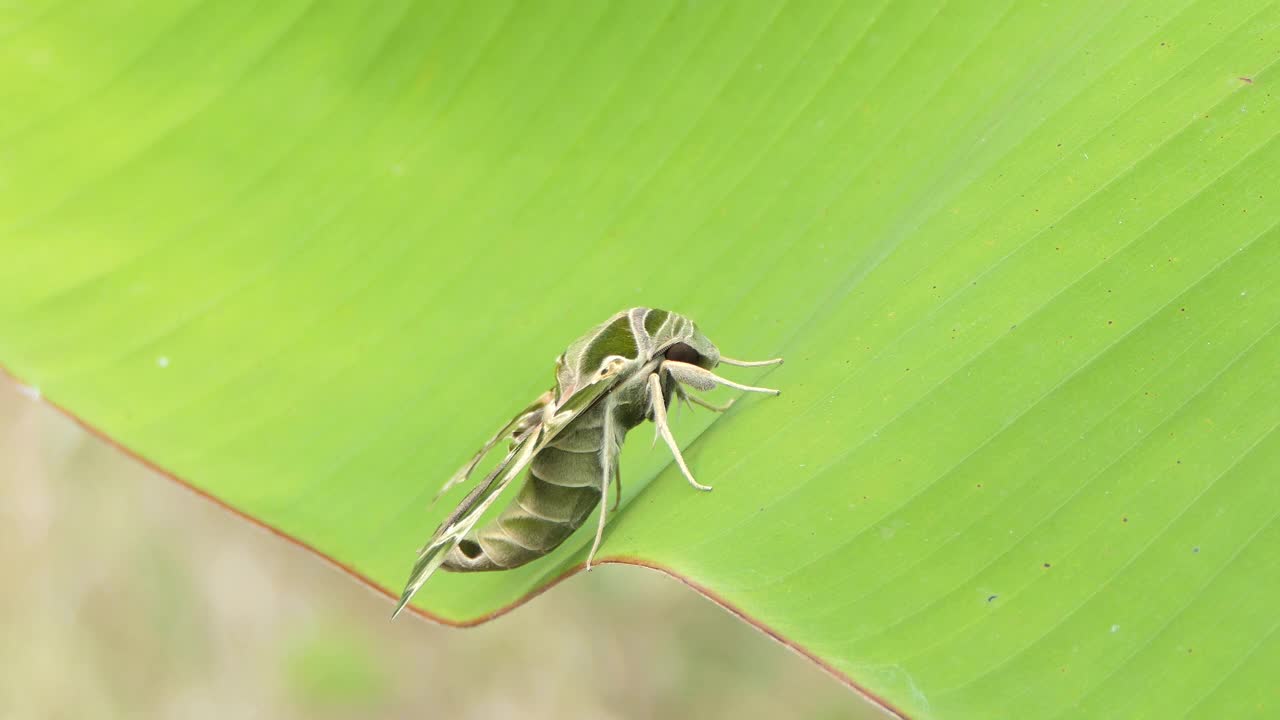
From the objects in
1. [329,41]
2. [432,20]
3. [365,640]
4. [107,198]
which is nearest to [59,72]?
[107,198]

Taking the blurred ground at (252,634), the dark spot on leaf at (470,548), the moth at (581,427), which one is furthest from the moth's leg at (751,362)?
the blurred ground at (252,634)

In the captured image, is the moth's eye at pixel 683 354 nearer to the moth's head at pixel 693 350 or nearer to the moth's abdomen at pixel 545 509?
the moth's head at pixel 693 350

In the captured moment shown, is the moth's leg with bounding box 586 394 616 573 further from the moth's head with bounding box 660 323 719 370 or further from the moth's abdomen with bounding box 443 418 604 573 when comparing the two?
the moth's head with bounding box 660 323 719 370

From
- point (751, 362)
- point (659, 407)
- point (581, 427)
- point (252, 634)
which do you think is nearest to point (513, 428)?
point (581, 427)

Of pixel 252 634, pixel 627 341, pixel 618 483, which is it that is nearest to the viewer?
pixel 627 341

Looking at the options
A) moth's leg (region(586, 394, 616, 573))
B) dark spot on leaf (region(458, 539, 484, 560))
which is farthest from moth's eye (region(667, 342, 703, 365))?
dark spot on leaf (region(458, 539, 484, 560))

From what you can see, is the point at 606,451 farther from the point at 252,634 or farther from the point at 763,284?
the point at 252,634
